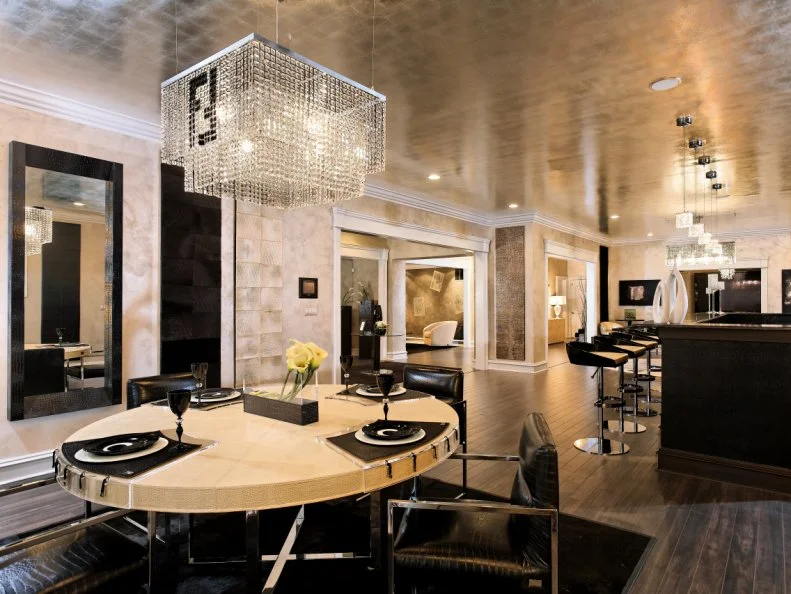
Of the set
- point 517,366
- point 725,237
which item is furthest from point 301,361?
point 725,237

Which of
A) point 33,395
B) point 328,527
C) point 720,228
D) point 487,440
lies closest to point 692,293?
point 720,228

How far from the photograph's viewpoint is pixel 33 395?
11.1 ft

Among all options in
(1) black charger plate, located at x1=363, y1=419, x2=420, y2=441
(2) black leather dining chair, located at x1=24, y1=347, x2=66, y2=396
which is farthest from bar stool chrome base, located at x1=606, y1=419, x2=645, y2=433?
(2) black leather dining chair, located at x1=24, y1=347, x2=66, y2=396

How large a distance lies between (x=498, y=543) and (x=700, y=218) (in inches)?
313

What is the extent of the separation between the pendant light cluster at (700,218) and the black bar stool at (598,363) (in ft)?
6.84

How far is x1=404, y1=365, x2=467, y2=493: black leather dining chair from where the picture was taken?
3.03m

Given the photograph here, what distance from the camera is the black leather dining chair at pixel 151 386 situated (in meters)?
2.76

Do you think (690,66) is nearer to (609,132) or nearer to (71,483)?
(609,132)

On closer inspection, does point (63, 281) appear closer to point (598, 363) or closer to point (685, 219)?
point (598, 363)

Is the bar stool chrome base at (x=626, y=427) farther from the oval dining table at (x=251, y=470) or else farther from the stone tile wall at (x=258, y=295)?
the stone tile wall at (x=258, y=295)

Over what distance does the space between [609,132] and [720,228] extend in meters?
8.00

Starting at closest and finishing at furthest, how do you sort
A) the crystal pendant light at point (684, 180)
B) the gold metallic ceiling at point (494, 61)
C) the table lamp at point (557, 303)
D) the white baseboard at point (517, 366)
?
the gold metallic ceiling at point (494, 61) < the crystal pendant light at point (684, 180) < the white baseboard at point (517, 366) < the table lamp at point (557, 303)

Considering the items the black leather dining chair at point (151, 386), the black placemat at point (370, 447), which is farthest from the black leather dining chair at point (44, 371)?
the black placemat at point (370, 447)

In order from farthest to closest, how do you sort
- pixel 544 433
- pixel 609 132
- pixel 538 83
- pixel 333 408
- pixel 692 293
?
pixel 692 293 < pixel 609 132 < pixel 538 83 < pixel 333 408 < pixel 544 433
